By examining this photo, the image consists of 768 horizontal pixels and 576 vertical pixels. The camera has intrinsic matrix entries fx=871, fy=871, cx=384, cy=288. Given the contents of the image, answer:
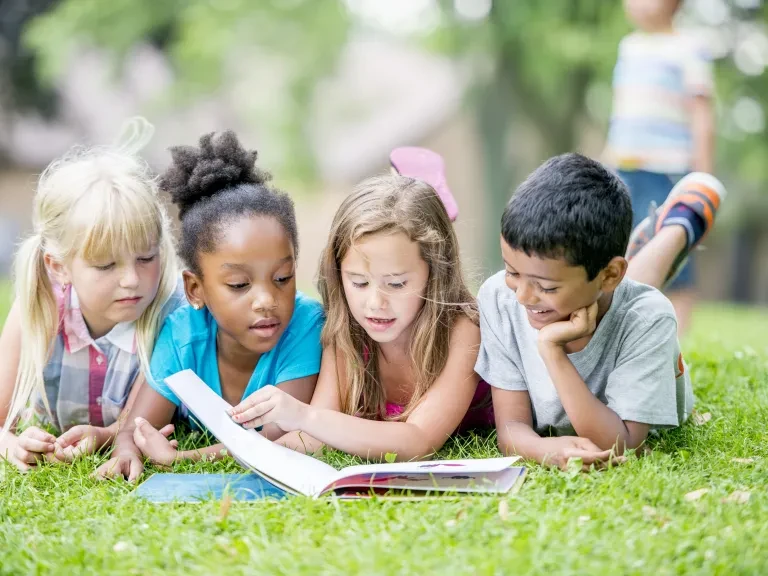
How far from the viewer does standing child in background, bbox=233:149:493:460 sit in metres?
3.36

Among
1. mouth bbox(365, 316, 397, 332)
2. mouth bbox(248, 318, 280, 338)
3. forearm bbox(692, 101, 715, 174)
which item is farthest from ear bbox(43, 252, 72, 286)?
forearm bbox(692, 101, 715, 174)

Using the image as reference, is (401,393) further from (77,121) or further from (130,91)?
(77,121)

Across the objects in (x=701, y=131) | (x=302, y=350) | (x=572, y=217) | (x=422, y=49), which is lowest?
(x=302, y=350)

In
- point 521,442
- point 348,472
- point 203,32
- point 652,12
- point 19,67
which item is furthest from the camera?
point 19,67

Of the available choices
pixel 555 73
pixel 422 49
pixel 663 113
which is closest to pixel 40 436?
pixel 663 113

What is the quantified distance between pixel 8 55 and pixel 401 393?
18833 mm

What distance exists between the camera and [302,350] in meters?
3.80

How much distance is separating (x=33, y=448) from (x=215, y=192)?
1283 millimetres

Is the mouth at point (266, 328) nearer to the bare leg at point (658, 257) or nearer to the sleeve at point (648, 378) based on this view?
the sleeve at point (648, 378)

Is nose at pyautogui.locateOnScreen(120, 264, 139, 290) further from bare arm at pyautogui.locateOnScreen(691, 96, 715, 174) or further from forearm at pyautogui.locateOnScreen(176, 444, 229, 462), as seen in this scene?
bare arm at pyautogui.locateOnScreen(691, 96, 715, 174)

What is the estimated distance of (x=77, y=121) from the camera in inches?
923

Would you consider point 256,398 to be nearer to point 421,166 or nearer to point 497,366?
point 497,366

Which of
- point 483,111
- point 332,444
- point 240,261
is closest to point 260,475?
point 332,444

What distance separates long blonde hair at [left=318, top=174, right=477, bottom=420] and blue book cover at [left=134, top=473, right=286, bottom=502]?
647 mm
